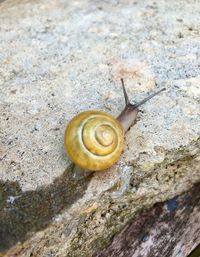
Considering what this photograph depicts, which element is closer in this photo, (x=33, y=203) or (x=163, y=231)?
(x=33, y=203)

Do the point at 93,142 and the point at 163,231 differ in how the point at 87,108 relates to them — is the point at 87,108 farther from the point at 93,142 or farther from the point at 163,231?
the point at 163,231

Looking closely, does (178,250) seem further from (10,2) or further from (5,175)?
(10,2)

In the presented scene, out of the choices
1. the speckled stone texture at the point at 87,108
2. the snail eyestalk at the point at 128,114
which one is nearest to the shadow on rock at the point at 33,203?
the speckled stone texture at the point at 87,108

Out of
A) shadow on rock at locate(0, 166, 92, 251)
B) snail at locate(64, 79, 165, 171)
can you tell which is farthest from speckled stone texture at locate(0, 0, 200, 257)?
snail at locate(64, 79, 165, 171)

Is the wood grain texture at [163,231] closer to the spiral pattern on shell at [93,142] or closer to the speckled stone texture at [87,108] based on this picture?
the speckled stone texture at [87,108]

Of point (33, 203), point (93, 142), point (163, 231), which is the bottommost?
point (163, 231)

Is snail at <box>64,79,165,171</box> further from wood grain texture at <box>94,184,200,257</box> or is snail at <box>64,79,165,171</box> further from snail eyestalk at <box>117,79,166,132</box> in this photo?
wood grain texture at <box>94,184,200,257</box>

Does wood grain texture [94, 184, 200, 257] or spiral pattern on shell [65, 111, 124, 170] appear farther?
wood grain texture [94, 184, 200, 257]

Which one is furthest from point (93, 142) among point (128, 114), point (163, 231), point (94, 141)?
point (163, 231)
